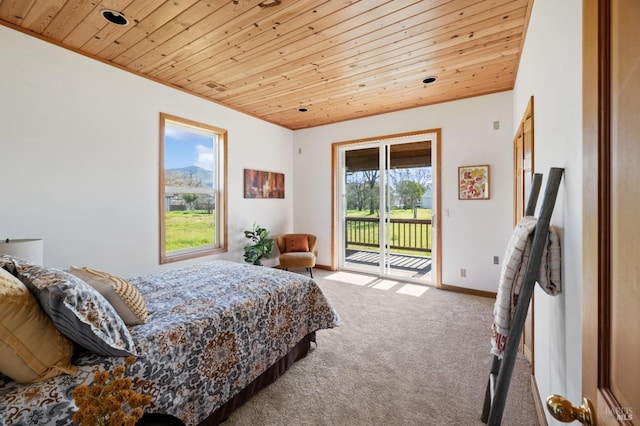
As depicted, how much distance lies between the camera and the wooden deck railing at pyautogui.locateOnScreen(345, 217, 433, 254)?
14.8ft

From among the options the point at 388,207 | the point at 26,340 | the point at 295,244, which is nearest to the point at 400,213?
the point at 388,207

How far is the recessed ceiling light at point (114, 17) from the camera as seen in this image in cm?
215

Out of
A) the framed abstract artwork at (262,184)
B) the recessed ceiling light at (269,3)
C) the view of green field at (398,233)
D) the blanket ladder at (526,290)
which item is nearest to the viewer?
the blanket ladder at (526,290)

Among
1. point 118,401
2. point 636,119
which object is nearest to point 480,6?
point 636,119

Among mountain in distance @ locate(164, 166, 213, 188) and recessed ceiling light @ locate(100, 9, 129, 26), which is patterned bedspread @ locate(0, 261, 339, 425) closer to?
mountain in distance @ locate(164, 166, 213, 188)

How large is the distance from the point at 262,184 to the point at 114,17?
294cm

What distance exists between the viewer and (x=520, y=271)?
1.33 metres

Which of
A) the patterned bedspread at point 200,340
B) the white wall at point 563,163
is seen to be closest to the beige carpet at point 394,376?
the patterned bedspread at point 200,340

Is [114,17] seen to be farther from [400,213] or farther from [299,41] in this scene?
[400,213]

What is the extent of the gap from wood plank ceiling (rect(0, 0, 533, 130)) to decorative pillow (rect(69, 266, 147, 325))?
1.93m

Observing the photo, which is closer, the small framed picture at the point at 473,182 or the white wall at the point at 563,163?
the white wall at the point at 563,163

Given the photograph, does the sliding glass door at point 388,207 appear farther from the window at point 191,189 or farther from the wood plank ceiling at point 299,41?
the window at point 191,189

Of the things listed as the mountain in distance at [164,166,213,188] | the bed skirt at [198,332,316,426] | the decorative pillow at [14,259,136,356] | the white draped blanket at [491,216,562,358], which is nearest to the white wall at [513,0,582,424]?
the white draped blanket at [491,216,562,358]

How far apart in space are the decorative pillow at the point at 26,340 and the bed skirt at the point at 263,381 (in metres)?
0.81
